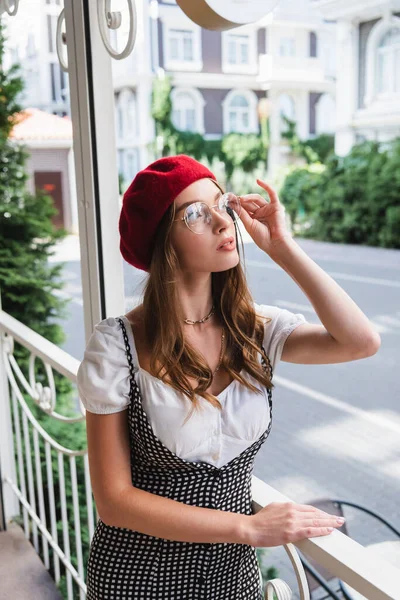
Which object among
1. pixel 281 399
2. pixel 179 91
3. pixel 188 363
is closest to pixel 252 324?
pixel 188 363

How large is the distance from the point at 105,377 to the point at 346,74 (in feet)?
4.13

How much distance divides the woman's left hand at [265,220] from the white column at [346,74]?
31.8 inches

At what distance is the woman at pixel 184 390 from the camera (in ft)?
2.80

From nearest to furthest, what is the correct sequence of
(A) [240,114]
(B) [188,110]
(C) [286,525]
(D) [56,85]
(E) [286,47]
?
1. (C) [286,525]
2. (D) [56,85]
3. (E) [286,47]
4. (B) [188,110]
5. (A) [240,114]

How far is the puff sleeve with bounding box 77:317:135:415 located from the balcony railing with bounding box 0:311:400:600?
10.6 inches

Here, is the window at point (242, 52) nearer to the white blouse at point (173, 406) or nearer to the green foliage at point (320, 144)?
the white blouse at point (173, 406)

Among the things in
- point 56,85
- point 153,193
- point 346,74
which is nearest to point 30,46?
point 56,85

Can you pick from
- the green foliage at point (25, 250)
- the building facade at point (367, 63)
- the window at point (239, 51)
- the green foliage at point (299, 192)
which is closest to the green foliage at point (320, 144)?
the green foliage at point (299, 192)

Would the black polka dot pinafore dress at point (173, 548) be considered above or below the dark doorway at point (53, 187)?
below

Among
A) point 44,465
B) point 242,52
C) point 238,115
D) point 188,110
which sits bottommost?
point 44,465

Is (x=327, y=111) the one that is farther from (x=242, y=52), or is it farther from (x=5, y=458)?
(x=5, y=458)

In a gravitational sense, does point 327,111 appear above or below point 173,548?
above

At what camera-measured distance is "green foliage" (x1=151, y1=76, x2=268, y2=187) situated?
42.6 feet

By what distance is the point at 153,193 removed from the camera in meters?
0.86
